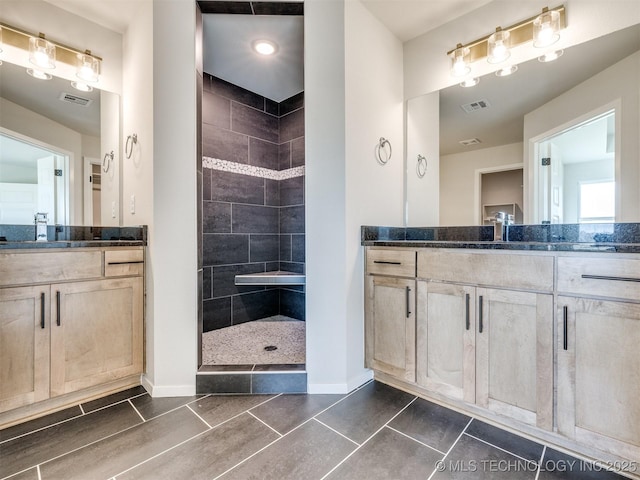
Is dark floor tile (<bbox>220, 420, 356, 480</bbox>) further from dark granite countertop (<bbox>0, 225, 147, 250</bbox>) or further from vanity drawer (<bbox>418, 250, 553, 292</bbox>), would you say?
dark granite countertop (<bbox>0, 225, 147, 250</bbox>)

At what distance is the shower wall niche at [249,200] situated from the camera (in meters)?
2.78

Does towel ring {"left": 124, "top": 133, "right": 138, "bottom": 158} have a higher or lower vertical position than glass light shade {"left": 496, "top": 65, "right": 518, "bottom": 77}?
lower

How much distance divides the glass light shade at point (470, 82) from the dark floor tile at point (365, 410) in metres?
2.10

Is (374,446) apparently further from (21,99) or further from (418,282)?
(21,99)

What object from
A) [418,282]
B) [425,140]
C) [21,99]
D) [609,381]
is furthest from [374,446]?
[21,99]

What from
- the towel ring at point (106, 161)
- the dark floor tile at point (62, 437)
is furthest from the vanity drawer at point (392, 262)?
the towel ring at point (106, 161)

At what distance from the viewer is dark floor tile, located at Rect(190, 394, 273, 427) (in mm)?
1582

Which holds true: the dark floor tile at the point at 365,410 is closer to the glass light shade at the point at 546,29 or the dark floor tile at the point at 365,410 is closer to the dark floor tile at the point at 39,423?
the dark floor tile at the point at 39,423

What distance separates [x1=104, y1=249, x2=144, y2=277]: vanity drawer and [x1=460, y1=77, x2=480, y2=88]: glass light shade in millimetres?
2450

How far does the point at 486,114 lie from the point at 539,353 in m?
1.58

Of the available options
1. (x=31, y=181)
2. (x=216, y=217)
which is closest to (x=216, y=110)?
(x=216, y=217)

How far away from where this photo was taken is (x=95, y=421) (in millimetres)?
1552

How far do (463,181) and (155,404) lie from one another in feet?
8.07

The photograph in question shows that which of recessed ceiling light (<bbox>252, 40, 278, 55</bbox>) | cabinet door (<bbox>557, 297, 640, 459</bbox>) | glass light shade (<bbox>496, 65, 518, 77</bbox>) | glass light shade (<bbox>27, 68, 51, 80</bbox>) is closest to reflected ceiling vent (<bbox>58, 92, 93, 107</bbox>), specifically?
glass light shade (<bbox>27, 68, 51, 80</bbox>)
